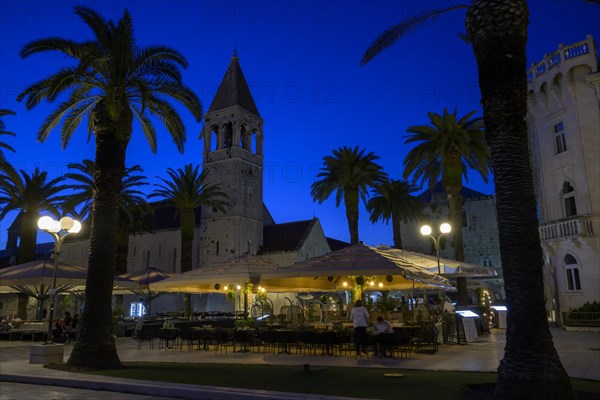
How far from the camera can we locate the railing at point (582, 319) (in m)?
25.3

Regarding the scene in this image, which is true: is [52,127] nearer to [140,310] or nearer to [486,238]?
[140,310]

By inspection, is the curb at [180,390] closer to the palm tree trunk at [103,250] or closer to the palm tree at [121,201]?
the palm tree trunk at [103,250]

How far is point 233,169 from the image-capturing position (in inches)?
2143

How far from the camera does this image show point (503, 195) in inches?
355

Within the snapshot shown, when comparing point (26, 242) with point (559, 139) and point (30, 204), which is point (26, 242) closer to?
point (30, 204)

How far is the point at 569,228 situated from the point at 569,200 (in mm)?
2296

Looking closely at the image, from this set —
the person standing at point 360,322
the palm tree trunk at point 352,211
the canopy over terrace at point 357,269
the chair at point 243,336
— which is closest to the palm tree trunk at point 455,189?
the palm tree trunk at point 352,211

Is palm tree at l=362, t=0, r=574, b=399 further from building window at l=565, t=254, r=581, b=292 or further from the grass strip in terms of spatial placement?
building window at l=565, t=254, r=581, b=292

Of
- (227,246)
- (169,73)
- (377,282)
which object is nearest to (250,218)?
(227,246)

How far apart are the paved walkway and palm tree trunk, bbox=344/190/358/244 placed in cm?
1679

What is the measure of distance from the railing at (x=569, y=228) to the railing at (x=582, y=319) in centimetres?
416

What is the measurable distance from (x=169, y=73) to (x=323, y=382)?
40.3 ft

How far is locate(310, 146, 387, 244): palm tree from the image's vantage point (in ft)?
123

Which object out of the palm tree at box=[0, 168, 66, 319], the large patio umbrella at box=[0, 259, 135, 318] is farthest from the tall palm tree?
the large patio umbrella at box=[0, 259, 135, 318]
